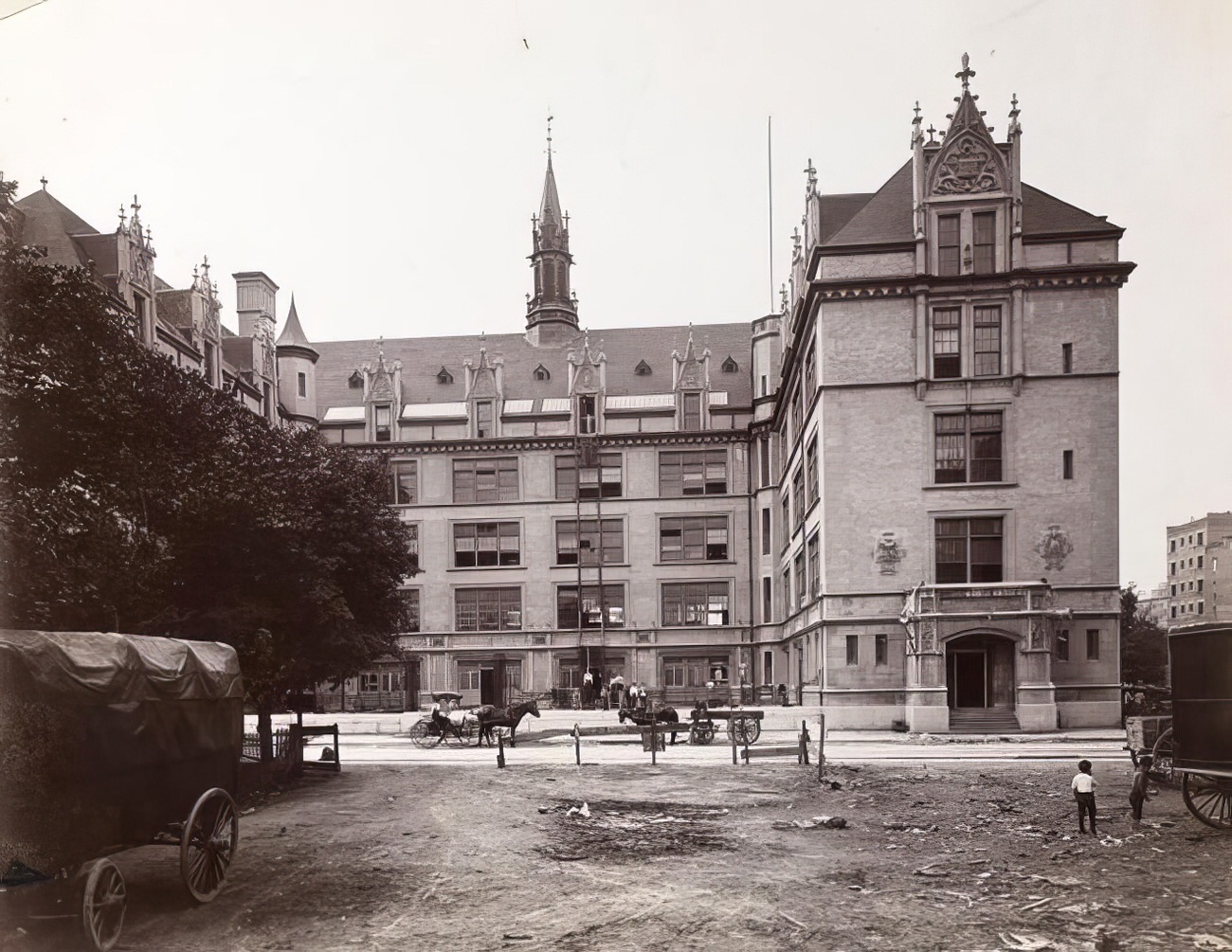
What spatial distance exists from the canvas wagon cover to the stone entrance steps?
28514mm

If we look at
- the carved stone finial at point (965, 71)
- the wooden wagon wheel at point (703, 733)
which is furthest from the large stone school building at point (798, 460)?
the wooden wagon wheel at point (703, 733)

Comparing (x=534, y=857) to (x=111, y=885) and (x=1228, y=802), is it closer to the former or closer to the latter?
(x=111, y=885)

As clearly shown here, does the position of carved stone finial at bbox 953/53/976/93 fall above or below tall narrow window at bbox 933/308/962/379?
below

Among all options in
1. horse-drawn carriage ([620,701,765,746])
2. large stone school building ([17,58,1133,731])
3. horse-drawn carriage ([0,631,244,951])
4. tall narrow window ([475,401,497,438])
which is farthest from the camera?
tall narrow window ([475,401,497,438])

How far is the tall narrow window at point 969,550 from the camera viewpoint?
121 feet

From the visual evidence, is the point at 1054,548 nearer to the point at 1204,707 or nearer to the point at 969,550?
the point at 969,550

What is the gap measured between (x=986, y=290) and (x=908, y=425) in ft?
18.9

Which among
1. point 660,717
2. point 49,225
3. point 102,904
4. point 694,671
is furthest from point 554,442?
point 102,904

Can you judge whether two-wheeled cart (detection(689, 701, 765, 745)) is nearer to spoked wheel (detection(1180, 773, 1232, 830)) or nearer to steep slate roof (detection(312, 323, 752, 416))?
spoked wheel (detection(1180, 773, 1232, 830))

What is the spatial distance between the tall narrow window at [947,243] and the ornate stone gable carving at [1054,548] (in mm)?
10235

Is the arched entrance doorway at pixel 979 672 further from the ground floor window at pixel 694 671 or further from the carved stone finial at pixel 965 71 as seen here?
the carved stone finial at pixel 965 71

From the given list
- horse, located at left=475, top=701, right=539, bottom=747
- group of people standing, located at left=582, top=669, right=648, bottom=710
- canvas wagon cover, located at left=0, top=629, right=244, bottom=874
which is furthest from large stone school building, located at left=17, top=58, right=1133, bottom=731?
horse, located at left=475, top=701, right=539, bottom=747

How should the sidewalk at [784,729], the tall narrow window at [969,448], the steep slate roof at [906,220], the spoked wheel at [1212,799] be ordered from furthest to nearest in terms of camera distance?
1. the tall narrow window at [969,448]
2. the steep slate roof at [906,220]
3. the sidewalk at [784,729]
4. the spoked wheel at [1212,799]

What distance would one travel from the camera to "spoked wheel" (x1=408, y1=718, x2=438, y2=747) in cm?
3234
